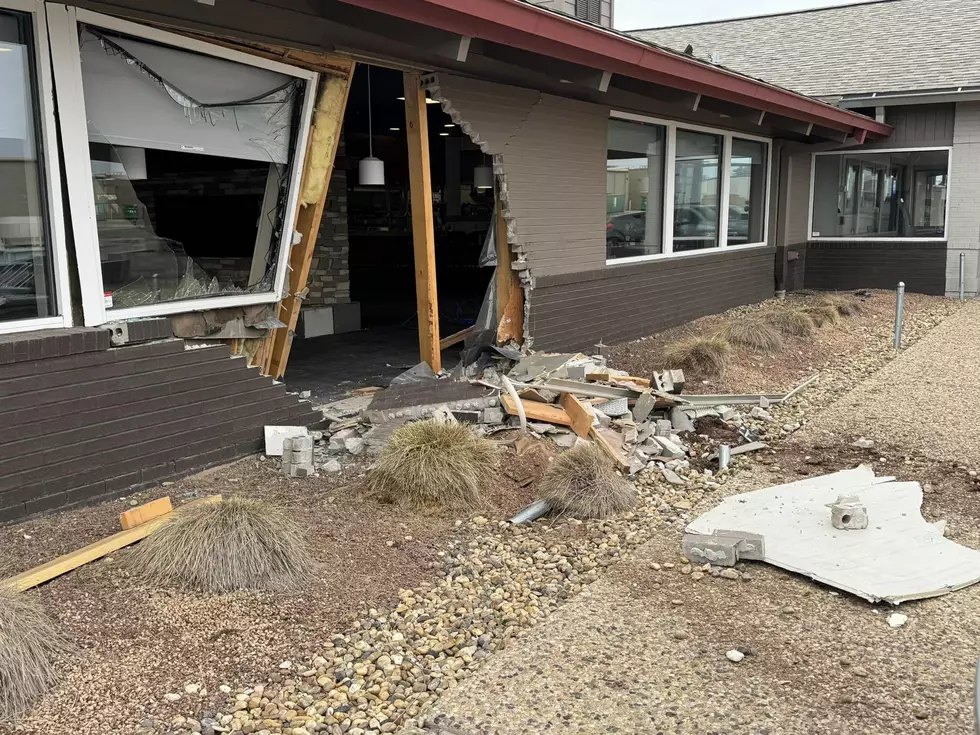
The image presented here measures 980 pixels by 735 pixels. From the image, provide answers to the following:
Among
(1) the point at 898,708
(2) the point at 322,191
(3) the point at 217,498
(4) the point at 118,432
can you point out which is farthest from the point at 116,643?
(2) the point at 322,191

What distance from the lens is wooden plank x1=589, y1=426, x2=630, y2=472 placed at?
18.8 ft

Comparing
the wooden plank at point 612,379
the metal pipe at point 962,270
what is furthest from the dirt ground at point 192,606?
the metal pipe at point 962,270

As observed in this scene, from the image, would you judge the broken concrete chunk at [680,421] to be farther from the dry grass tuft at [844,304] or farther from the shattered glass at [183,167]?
the dry grass tuft at [844,304]

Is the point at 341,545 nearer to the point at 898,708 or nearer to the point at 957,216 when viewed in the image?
the point at 898,708

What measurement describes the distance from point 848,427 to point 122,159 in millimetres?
5616

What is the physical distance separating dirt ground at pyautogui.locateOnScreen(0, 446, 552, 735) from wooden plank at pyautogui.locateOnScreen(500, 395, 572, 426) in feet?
3.69

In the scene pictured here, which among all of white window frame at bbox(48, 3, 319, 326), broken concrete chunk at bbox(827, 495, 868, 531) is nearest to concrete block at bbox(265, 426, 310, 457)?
white window frame at bbox(48, 3, 319, 326)

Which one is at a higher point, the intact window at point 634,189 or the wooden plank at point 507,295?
the intact window at point 634,189

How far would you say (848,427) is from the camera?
6.89m

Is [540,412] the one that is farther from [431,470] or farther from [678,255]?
[678,255]

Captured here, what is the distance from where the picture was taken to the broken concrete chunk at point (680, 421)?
680 centimetres

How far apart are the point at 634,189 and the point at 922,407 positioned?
173 inches

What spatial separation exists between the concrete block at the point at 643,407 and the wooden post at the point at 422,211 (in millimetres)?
1924

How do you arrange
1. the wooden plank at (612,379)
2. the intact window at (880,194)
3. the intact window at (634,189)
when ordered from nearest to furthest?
the wooden plank at (612,379) → the intact window at (634,189) → the intact window at (880,194)
